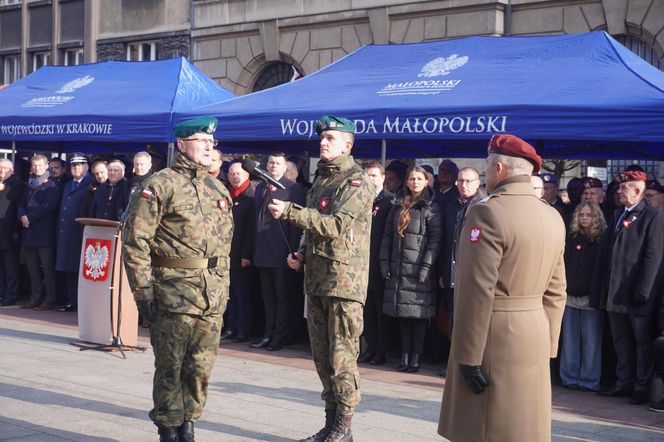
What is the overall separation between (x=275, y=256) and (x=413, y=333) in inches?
71.2

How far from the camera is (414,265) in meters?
9.88

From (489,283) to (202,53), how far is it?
2299cm

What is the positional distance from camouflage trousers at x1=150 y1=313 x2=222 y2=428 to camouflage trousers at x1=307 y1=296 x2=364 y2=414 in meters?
0.70

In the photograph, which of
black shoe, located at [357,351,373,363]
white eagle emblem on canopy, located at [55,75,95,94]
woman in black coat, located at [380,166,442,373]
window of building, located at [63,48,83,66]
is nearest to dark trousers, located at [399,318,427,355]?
woman in black coat, located at [380,166,442,373]

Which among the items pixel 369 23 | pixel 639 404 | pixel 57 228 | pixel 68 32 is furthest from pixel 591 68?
pixel 68 32

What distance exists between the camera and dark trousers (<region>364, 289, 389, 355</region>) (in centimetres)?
1030

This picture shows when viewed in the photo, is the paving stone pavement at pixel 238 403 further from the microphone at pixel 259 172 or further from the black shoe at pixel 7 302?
the black shoe at pixel 7 302

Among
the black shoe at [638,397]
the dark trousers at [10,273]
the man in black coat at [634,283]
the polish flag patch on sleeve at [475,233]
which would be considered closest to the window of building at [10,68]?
the dark trousers at [10,273]

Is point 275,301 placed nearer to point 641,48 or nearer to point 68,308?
point 68,308

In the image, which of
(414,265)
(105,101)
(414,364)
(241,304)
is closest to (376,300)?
(414,265)

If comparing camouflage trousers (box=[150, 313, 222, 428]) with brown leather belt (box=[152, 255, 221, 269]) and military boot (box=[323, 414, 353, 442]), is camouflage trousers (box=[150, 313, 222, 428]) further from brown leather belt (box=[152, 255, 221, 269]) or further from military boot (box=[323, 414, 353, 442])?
military boot (box=[323, 414, 353, 442])

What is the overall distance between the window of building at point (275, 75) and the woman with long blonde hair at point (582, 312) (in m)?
16.4

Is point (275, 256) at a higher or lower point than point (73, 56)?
lower

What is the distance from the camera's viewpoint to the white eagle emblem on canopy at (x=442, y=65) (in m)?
10.7
